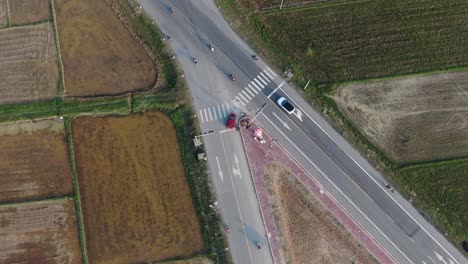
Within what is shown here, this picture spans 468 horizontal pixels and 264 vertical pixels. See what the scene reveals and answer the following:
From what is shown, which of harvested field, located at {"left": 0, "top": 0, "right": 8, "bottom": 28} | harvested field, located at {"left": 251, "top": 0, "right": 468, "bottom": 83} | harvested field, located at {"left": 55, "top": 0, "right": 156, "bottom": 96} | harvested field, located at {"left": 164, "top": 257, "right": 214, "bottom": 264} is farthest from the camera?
harvested field, located at {"left": 0, "top": 0, "right": 8, "bottom": 28}

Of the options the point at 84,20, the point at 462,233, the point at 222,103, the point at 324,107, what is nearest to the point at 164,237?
the point at 222,103

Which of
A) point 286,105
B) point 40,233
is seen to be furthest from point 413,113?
point 40,233

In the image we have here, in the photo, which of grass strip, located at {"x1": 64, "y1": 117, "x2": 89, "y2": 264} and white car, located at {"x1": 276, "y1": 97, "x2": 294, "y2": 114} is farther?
white car, located at {"x1": 276, "y1": 97, "x2": 294, "y2": 114}

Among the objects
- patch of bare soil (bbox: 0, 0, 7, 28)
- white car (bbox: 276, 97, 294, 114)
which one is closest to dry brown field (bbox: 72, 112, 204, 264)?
white car (bbox: 276, 97, 294, 114)

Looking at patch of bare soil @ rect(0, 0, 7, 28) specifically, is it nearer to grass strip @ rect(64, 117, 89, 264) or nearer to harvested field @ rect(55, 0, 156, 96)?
harvested field @ rect(55, 0, 156, 96)

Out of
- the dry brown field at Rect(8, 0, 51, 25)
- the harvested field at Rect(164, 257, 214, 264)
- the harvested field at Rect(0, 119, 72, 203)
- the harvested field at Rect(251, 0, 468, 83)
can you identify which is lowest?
the harvested field at Rect(164, 257, 214, 264)

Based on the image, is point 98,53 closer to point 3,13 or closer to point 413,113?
point 3,13

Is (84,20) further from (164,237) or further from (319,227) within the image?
(319,227)
